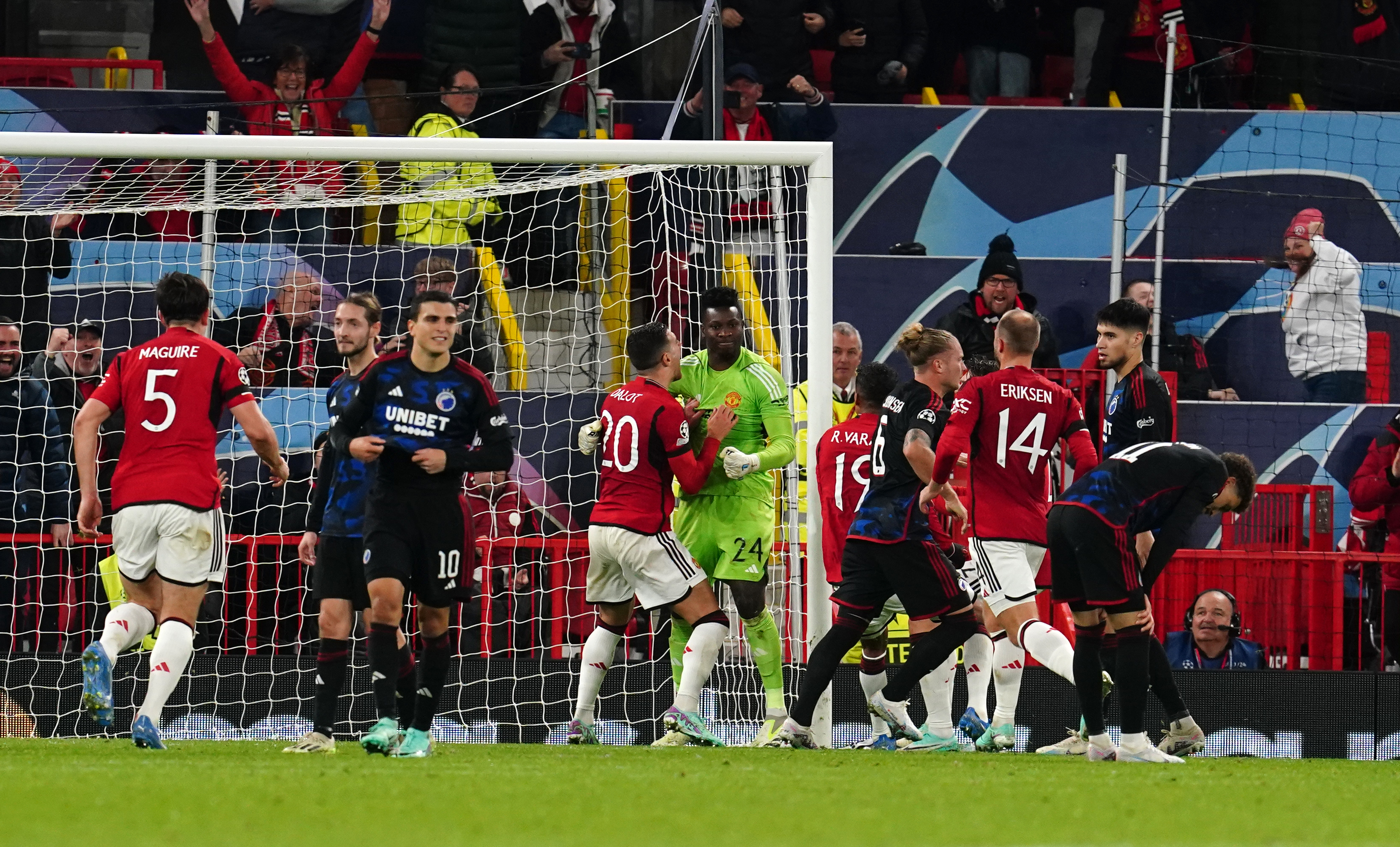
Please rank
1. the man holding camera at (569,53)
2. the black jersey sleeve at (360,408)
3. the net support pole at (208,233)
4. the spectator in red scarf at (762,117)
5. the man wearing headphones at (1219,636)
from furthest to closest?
1. the man holding camera at (569,53)
2. the spectator in red scarf at (762,117)
3. the net support pole at (208,233)
4. the man wearing headphones at (1219,636)
5. the black jersey sleeve at (360,408)

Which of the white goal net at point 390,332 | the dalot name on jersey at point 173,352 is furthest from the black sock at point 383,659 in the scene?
the white goal net at point 390,332

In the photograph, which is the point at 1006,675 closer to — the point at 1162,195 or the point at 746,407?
the point at 746,407

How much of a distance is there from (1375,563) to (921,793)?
244 inches

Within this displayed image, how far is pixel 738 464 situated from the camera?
302 inches

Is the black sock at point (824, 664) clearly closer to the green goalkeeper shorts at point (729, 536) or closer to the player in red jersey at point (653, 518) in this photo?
the player in red jersey at point (653, 518)

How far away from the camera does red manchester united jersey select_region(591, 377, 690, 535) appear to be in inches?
300

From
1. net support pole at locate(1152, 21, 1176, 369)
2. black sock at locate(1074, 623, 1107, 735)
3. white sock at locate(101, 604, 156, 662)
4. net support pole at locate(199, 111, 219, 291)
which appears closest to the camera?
white sock at locate(101, 604, 156, 662)

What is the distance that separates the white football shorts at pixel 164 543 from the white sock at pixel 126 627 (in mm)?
139

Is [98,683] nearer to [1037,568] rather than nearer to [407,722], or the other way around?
[407,722]

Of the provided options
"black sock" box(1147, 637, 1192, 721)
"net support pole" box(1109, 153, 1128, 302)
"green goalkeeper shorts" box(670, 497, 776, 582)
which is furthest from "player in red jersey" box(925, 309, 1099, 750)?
"net support pole" box(1109, 153, 1128, 302)

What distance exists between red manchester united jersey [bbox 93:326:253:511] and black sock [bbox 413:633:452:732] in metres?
1.21

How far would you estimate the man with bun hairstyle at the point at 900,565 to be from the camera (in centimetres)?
739

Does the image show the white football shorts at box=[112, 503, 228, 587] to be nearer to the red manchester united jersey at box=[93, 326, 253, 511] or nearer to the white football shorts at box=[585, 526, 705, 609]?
the red manchester united jersey at box=[93, 326, 253, 511]

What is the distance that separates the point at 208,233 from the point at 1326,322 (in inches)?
315
